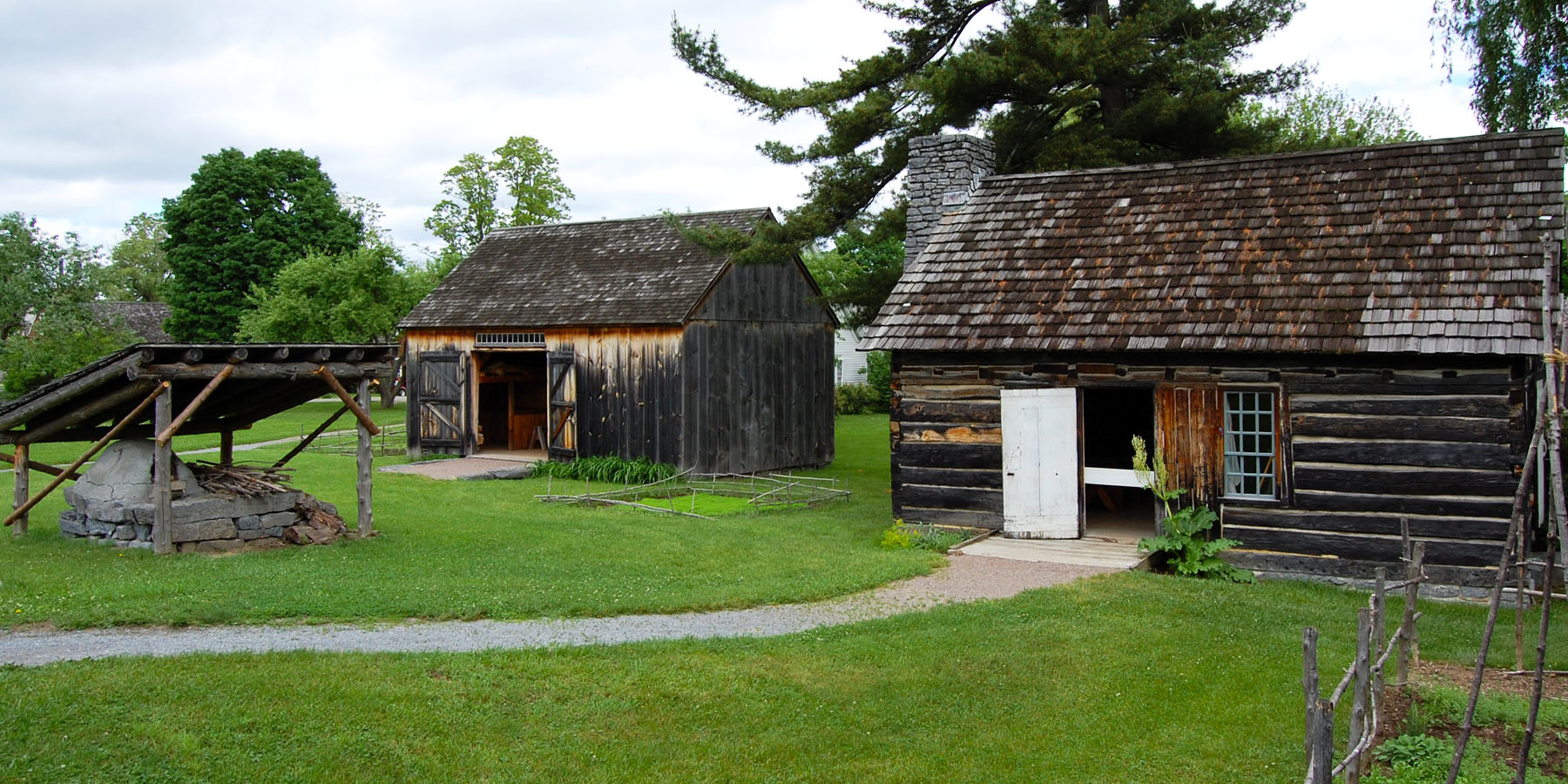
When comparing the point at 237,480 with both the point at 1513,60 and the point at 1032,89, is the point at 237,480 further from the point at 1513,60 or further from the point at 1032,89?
the point at 1513,60

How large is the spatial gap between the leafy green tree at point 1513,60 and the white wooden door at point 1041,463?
11.9m

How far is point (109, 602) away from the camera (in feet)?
33.0

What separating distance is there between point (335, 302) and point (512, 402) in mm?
15637

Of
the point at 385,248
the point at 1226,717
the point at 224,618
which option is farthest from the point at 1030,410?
the point at 385,248

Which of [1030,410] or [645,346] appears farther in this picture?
[645,346]

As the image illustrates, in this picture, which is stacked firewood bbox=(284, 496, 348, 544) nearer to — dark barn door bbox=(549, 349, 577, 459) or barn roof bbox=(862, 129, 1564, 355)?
barn roof bbox=(862, 129, 1564, 355)

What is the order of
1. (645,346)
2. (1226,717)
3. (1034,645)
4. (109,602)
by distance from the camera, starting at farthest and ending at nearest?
(645,346), (109,602), (1034,645), (1226,717)

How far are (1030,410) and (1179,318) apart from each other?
218 centimetres

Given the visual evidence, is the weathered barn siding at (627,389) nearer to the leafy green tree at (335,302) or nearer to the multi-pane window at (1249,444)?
the multi-pane window at (1249,444)

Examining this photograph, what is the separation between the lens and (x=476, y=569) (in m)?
12.3

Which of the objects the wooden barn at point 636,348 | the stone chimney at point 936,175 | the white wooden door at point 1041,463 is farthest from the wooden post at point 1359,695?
the wooden barn at point 636,348

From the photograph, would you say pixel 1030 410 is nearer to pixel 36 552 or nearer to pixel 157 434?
pixel 157 434

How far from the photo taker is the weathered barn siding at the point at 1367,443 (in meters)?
11.9

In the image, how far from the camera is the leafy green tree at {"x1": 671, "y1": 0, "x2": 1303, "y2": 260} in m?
19.4
